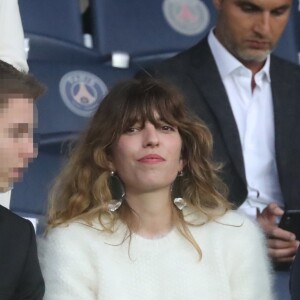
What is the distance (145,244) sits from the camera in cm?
194

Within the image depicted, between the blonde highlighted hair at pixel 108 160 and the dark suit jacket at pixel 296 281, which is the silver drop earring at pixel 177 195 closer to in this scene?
the blonde highlighted hair at pixel 108 160

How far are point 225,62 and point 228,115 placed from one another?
18 cm

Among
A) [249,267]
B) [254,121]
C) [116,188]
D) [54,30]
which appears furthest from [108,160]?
[54,30]

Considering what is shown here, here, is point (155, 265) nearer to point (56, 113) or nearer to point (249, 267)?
point (249, 267)

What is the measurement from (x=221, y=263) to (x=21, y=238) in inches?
17.7

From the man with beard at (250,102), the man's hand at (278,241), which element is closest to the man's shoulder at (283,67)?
the man with beard at (250,102)

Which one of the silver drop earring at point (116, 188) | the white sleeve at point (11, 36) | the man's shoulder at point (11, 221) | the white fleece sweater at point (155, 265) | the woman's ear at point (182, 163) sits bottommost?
the white fleece sweater at point (155, 265)

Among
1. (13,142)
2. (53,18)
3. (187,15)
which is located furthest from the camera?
(187,15)

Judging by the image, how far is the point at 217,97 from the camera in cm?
247

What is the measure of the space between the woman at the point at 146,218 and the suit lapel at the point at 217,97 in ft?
1.28

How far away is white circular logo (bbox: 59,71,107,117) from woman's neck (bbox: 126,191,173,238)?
0.65 m

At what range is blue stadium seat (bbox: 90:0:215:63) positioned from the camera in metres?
2.94

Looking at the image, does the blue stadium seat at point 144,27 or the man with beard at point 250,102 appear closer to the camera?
the man with beard at point 250,102

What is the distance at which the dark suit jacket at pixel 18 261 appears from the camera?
63.9 inches
